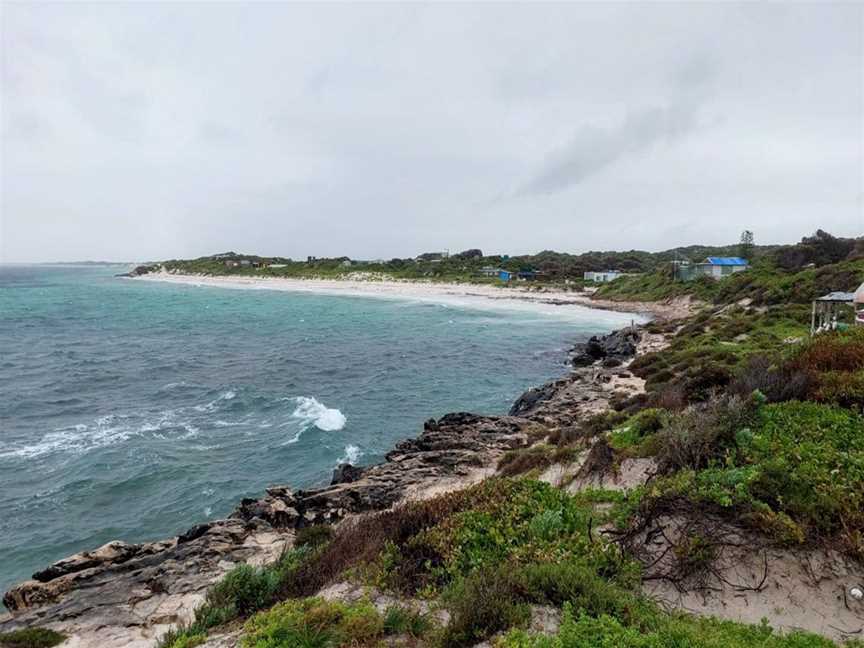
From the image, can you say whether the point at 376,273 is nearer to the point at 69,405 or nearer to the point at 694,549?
the point at 69,405

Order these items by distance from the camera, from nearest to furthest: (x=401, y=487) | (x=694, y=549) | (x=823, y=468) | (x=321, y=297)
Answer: (x=694, y=549)
(x=823, y=468)
(x=401, y=487)
(x=321, y=297)

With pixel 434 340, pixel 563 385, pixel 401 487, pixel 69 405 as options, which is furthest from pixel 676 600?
pixel 434 340

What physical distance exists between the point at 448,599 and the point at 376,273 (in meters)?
128

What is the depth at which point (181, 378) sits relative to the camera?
103ft

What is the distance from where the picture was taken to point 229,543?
11.2 m

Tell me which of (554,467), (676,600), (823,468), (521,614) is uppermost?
(823,468)

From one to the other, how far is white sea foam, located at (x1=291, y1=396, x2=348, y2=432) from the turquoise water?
0.37 ft

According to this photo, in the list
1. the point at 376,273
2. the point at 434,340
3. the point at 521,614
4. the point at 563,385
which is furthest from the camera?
the point at 376,273

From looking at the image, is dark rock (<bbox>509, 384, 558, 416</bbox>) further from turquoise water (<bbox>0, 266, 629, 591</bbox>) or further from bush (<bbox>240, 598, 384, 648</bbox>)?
bush (<bbox>240, 598, 384, 648</bbox>)

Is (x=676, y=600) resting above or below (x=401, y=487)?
above

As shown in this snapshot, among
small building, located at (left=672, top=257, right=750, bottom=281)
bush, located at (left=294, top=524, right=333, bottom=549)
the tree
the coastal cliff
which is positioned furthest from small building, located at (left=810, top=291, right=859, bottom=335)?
the tree

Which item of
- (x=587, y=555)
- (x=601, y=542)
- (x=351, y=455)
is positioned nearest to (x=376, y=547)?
(x=587, y=555)

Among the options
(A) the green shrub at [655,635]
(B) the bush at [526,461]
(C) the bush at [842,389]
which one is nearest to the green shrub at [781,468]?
(C) the bush at [842,389]

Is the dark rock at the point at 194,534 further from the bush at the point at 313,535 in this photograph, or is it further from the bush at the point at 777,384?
the bush at the point at 777,384
